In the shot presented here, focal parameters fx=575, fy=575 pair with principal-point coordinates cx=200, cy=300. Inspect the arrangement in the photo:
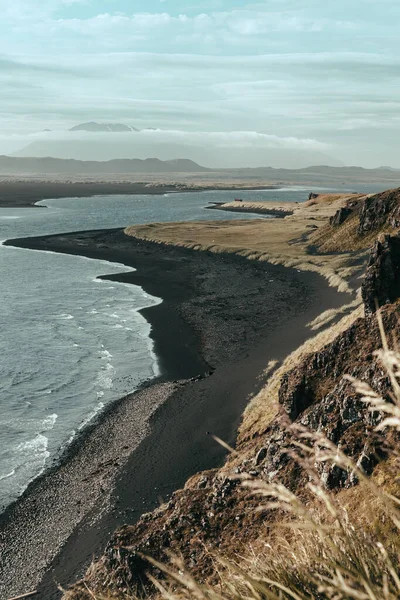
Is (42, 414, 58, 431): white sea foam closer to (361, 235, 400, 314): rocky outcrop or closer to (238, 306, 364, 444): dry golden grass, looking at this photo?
(238, 306, 364, 444): dry golden grass

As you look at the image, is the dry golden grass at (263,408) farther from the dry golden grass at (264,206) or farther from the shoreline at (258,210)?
the dry golden grass at (264,206)

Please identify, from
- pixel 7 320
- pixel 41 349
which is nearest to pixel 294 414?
pixel 41 349

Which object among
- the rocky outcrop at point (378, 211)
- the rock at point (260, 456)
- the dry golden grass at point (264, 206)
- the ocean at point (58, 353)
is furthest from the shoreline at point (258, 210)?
the rock at point (260, 456)

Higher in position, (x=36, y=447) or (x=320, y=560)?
(x=320, y=560)

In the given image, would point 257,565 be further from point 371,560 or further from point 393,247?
point 393,247

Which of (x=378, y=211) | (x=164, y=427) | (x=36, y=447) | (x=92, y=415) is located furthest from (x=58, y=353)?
(x=378, y=211)

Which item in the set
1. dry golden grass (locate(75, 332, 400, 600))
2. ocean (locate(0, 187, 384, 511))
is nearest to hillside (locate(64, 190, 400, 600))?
dry golden grass (locate(75, 332, 400, 600))

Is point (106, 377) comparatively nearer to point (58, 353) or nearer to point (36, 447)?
point (58, 353)
